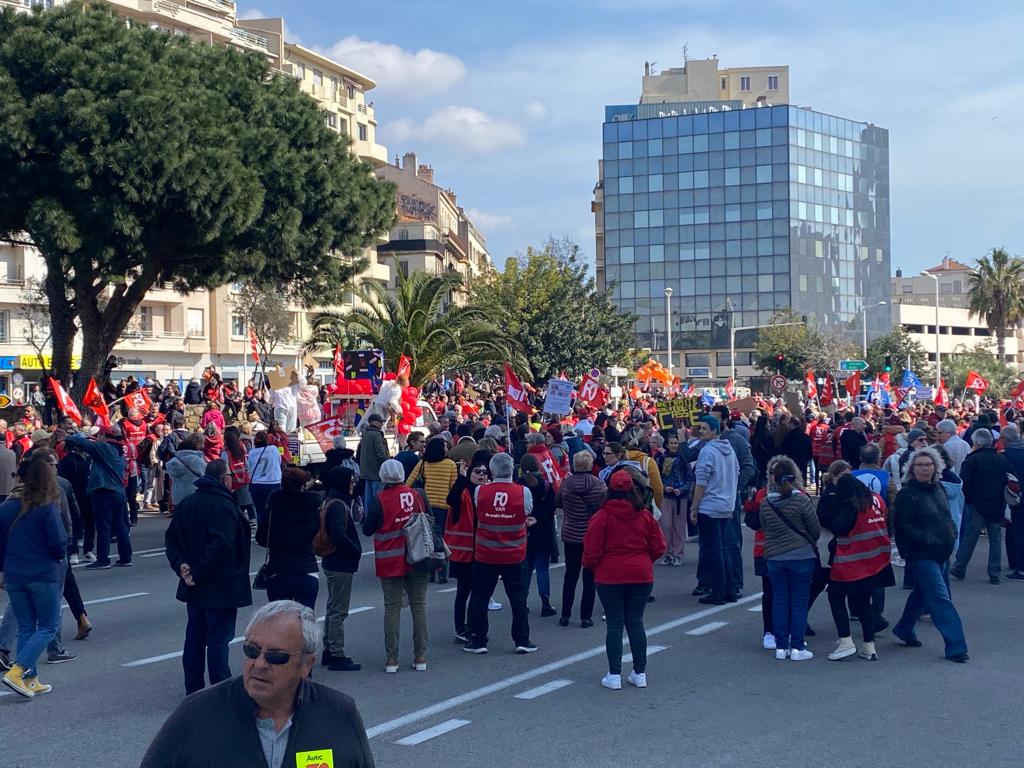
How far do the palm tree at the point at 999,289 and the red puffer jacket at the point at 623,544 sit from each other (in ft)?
225

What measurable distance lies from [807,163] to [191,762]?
99.1 meters

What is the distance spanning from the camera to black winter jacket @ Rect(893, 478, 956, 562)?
9.20 metres

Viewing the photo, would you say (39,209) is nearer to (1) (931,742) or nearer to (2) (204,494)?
(2) (204,494)

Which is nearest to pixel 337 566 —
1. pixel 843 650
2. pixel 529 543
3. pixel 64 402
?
pixel 529 543

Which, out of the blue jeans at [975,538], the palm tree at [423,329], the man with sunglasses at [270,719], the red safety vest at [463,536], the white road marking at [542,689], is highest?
the palm tree at [423,329]

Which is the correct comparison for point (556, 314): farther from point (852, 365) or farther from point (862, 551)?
point (862, 551)

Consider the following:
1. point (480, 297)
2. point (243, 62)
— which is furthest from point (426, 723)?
point (480, 297)

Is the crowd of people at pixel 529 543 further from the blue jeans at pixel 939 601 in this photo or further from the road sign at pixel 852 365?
the road sign at pixel 852 365

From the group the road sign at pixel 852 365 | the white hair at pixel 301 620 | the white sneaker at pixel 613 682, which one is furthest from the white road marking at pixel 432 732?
the road sign at pixel 852 365

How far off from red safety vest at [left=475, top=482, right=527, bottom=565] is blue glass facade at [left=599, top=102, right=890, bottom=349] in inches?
3503

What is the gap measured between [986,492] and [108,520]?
10.2m

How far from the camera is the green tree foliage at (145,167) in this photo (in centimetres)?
2247

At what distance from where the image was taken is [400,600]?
9.04 m

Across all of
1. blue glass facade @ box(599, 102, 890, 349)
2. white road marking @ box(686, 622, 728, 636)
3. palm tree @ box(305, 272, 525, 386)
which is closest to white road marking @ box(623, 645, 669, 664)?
white road marking @ box(686, 622, 728, 636)
